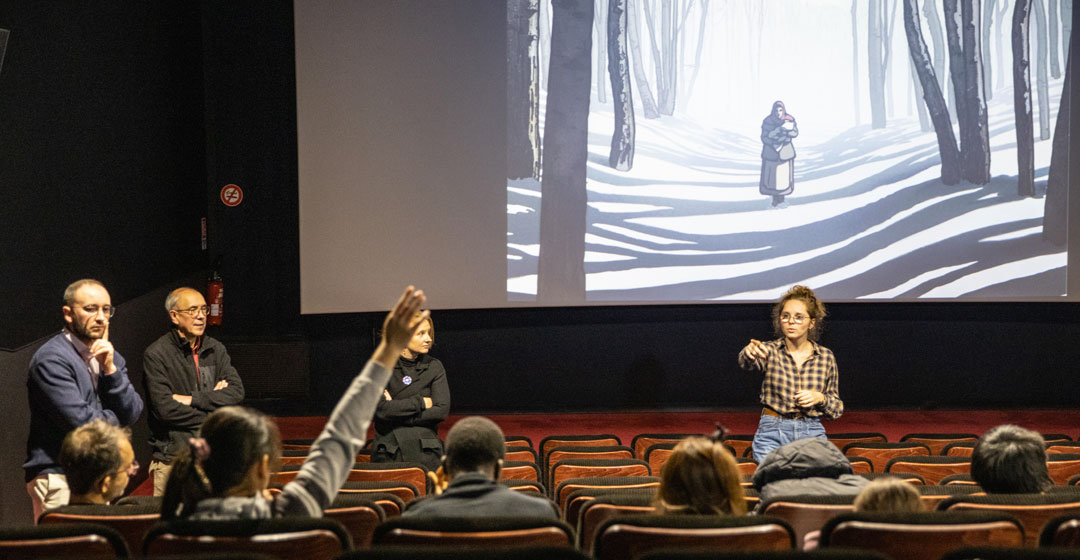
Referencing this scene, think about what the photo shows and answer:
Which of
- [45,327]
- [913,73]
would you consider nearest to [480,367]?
[45,327]

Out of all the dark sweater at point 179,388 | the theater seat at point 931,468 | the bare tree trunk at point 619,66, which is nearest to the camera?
the dark sweater at point 179,388

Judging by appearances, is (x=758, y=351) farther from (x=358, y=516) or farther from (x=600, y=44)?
(x=600, y=44)

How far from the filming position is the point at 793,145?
7957mm

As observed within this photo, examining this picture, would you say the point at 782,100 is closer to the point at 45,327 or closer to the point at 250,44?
the point at 250,44

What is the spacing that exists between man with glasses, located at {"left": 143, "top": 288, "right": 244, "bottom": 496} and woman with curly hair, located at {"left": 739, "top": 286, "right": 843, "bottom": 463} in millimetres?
2695

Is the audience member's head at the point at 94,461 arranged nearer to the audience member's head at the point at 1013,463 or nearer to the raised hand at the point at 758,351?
the audience member's head at the point at 1013,463

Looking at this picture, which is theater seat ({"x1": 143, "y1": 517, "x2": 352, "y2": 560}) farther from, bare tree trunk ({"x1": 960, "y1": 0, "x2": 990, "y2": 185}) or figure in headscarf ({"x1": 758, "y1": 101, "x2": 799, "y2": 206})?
bare tree trunk ({"x1": 960, "y1": 0, "x2": 990, "y2": 185})

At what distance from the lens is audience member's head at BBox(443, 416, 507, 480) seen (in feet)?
8.59

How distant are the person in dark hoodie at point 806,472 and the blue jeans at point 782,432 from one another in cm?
122

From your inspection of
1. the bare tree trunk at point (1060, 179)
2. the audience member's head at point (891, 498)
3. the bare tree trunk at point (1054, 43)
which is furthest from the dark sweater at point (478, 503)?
the bare tree trunk at point (1054, 43)

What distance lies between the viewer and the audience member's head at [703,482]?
256cm

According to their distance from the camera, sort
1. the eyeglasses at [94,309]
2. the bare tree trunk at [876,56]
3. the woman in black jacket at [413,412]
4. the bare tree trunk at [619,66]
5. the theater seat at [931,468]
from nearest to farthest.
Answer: the eyeglasses at [94,309] → the theater seat at [931,468] → the woman in black jacket at [413,412] → the bare tree trunk at [619,66] → the bare tree trunk at [876,56]

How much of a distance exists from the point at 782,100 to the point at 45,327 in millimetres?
5691

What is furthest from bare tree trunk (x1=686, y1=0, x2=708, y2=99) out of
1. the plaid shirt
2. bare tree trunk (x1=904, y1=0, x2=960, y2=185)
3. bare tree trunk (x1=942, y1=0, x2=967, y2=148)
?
the plaid shirt
